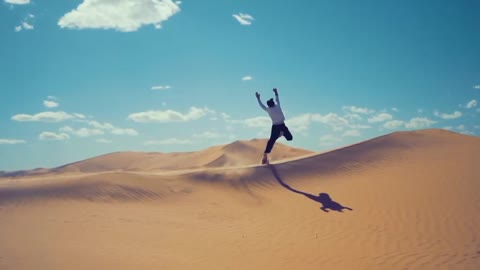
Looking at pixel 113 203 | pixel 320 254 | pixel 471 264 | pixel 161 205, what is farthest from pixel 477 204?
pixel 113 203

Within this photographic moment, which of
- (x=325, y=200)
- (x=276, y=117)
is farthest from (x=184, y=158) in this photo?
(x=325, y=200)

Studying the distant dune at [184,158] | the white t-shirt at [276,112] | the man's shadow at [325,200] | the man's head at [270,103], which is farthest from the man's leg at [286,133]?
the distant dune at [184,158]

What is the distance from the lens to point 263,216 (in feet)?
28.1

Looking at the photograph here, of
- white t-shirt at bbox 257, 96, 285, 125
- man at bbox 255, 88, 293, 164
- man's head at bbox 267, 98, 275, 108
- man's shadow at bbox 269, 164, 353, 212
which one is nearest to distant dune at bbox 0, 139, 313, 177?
man at bbox 255, 88, 293, 164

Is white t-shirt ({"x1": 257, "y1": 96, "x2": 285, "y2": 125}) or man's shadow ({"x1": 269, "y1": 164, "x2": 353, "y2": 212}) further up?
white t-shirt ({"x1": 257, "y1": 96, "x2": 285, "y2": 125})

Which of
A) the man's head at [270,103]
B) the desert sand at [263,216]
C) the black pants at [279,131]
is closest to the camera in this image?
the desert sand at [263,216]

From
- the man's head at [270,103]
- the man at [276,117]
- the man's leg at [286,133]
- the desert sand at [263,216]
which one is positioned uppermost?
the man's head at [270,103]

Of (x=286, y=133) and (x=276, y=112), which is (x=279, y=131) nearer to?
(x=286, y=133)

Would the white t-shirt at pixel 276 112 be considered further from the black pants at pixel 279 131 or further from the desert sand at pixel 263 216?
the desert sand at pixel 263 216

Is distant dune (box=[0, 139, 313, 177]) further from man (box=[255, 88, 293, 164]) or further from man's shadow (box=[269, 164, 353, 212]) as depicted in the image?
man's shadow (box=[269, 164, 353, 212])

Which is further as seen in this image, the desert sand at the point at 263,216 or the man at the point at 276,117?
the man at the point at 276,117

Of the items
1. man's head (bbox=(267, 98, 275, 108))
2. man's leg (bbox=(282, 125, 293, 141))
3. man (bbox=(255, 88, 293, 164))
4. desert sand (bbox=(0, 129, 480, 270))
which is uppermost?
man's head (bbox=(267, 98, 275, 108))

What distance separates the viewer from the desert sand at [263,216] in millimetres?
5817

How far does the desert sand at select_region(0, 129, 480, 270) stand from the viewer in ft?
19.1
